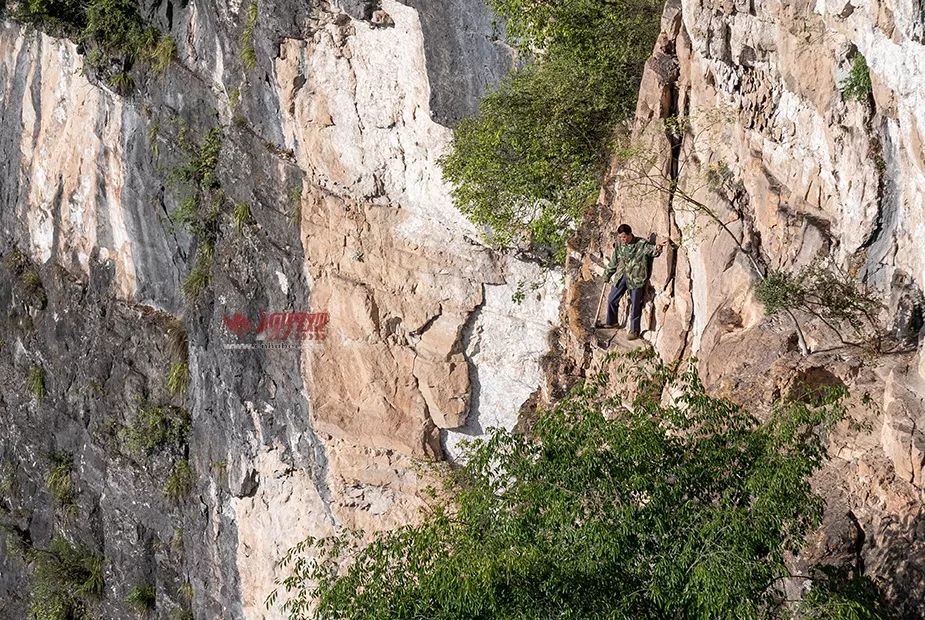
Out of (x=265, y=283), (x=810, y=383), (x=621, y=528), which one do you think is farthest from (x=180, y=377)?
(x=621, y=528)

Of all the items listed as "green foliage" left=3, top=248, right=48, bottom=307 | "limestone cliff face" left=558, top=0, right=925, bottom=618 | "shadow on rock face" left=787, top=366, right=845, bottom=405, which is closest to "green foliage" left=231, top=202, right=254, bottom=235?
"limestone cliff face" left=558, top=0, right=925, bottom=618

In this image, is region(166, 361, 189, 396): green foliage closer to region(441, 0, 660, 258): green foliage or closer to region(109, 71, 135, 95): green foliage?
region(109, 71, 135, 95): green foliage

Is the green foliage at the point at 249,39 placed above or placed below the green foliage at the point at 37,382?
above

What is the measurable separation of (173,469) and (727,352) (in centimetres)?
930

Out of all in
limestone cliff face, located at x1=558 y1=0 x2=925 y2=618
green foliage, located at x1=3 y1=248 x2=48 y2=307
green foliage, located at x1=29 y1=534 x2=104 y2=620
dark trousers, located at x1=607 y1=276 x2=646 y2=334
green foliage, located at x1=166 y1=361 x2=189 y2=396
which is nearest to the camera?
limestone cliff face, located at x1=558 y1=0 x2=925 y2=618

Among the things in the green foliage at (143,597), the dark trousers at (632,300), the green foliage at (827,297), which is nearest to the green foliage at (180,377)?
the green foliage at (143,597)

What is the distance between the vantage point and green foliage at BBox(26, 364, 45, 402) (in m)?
18.7

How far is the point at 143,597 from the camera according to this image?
1734 centimetres

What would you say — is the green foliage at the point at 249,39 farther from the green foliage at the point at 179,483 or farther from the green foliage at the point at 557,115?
the green foliage at the point at 179,483

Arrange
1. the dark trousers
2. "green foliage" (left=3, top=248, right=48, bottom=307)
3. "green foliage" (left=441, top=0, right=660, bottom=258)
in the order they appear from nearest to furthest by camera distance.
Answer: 1. the dark trousers
2. "green foliage" (left=441, top=0, right=660, bottom=258)
3. "green foliage" (left=3, top=248, right=48, bottom=307)

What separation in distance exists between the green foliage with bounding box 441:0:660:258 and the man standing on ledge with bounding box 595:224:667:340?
0.84 metres

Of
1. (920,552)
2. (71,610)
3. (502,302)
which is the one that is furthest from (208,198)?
(920,552)

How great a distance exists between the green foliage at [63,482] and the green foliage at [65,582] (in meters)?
0.59

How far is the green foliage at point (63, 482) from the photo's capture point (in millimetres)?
18516
